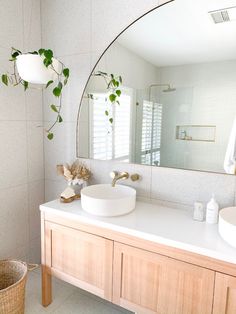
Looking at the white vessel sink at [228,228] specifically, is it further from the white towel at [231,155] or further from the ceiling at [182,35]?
the ceiling at [182,35]

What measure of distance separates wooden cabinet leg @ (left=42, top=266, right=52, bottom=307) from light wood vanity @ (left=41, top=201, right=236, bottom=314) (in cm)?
1

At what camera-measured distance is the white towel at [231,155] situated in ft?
4.58

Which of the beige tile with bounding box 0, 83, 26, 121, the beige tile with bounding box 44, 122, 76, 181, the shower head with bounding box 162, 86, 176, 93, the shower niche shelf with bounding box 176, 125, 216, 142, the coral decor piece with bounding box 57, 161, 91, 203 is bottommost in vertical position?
the coral decor piece with bounding box 57, 161, 91, 203

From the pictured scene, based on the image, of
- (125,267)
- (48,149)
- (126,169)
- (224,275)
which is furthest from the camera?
(48,149)

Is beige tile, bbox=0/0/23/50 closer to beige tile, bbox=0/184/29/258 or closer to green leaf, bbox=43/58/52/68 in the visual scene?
green leaf, bbox=43/58/52/68

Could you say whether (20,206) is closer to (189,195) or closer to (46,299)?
(46,299)

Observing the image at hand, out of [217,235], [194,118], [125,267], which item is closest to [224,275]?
[217,235]

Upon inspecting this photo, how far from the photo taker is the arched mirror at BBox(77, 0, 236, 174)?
139cm

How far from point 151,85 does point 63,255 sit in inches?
49.0

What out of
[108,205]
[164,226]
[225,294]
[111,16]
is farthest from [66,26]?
[225,294]

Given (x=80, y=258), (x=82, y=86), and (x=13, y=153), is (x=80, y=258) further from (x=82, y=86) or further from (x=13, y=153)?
(x=82, y=86)

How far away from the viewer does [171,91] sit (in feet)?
5.03

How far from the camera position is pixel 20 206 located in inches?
79.2

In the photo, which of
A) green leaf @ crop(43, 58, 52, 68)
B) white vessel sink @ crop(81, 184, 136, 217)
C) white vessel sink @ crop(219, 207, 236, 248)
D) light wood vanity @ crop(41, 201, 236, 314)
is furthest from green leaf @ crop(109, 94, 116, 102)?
white vessel sink @ crop(219, 207, 236, 248)
